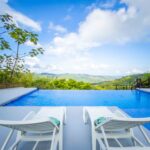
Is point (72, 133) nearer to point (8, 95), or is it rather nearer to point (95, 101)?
point (95, 101)

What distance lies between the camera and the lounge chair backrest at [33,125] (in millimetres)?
2406

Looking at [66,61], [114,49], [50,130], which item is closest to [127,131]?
[50,130]

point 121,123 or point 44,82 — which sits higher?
point 44,82

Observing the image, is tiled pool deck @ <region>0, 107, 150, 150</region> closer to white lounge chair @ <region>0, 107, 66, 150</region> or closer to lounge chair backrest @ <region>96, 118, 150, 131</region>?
white lounge chair @ <region>0, 107, 66, 150</region>

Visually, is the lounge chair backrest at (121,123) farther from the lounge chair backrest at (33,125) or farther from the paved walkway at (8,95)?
the paved walkway at (8,95)

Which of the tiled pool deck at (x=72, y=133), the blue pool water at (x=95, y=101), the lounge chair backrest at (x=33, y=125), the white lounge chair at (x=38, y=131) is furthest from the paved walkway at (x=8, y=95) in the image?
the lounge chair backrest at (x=33, y=125)

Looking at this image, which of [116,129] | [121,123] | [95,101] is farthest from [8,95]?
[121,123]

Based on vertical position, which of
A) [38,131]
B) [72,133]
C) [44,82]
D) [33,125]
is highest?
[44,82]

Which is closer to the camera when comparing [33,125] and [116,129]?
[33,125]

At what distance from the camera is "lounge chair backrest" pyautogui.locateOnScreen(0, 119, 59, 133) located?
2.41 m

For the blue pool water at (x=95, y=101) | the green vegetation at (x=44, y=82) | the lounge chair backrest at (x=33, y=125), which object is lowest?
the blue pool water at (x=95, y=101)

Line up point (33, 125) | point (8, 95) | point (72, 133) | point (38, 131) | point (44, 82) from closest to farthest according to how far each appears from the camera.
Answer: point (33, 125), point (38, 131), point (72, 133), point (8, 95), point (44, 82)

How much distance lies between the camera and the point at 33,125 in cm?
258

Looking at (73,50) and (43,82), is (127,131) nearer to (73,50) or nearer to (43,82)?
(43,82)
